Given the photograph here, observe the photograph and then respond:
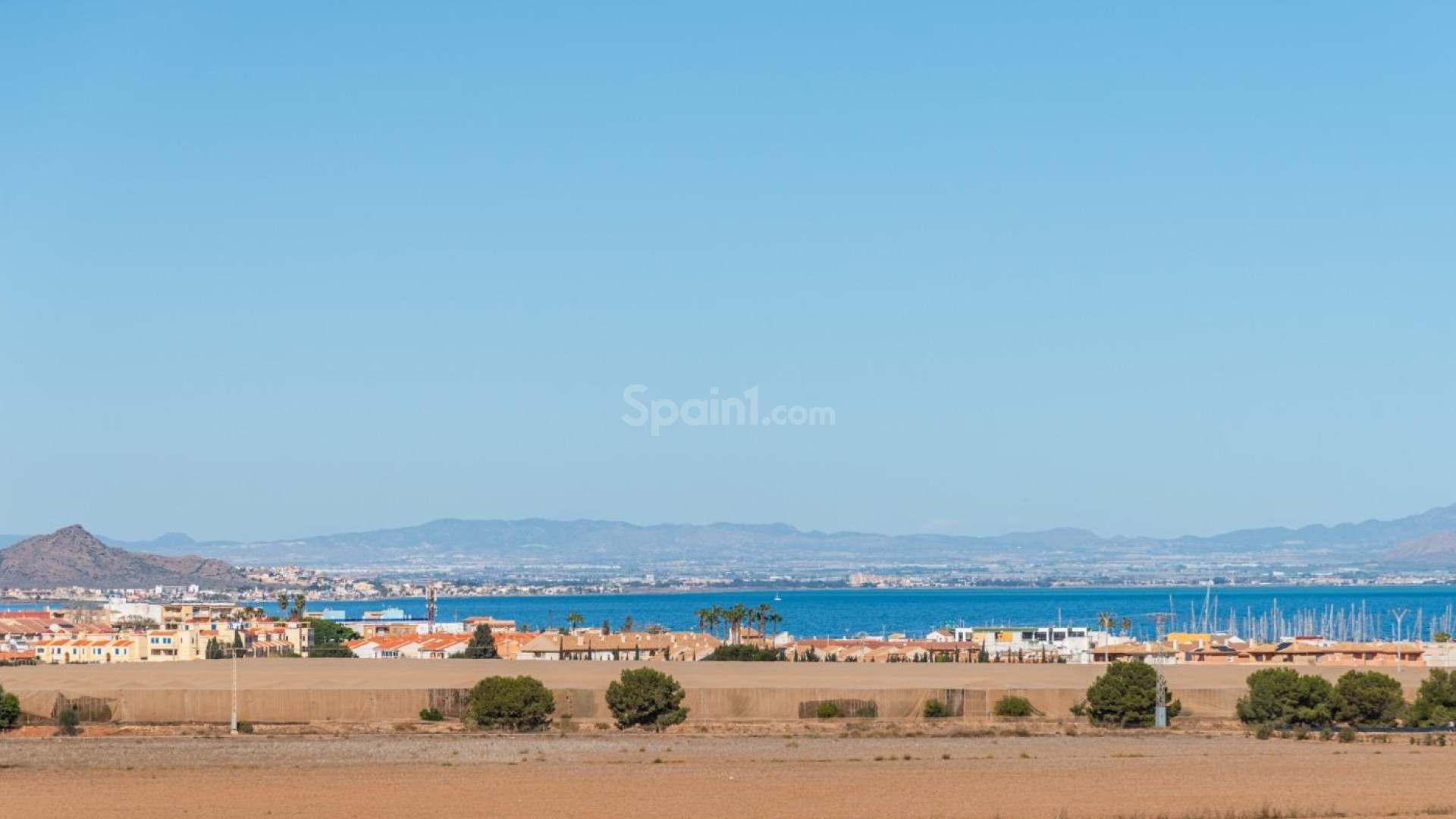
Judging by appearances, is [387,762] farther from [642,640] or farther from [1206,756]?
[642,640]

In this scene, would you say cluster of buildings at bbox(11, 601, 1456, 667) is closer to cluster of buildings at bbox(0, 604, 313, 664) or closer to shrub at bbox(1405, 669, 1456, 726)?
cluster of buildings at bbox(0, 604, 313, 664)

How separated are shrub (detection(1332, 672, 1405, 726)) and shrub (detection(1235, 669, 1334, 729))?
34cm

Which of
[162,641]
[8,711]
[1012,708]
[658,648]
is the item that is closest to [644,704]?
[1012,708]

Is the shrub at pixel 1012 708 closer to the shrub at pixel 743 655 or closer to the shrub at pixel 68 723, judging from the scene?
the shrub at pixel 68 723

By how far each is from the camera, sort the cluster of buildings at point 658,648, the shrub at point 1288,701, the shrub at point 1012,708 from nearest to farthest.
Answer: the shrub at point 1288,701
the shrub at point 1012,708
the cluster of buildings at point 658,648

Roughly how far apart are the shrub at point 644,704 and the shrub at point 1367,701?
52.0 feet

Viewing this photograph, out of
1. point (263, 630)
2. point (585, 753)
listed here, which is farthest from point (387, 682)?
point (263, 630)

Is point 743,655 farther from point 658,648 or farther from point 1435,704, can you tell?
point 1435,704

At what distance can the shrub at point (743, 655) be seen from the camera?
70.7 meters

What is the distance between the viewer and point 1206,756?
36031mm

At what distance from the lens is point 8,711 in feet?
144

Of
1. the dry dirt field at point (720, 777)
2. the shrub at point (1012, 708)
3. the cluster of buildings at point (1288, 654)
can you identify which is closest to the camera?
the dry dirt field at point (720, 777)

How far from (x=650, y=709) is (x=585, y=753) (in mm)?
6767

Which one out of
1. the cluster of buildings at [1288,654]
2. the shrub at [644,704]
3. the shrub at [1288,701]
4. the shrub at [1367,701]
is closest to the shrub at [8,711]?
the shrub at [644,704]
